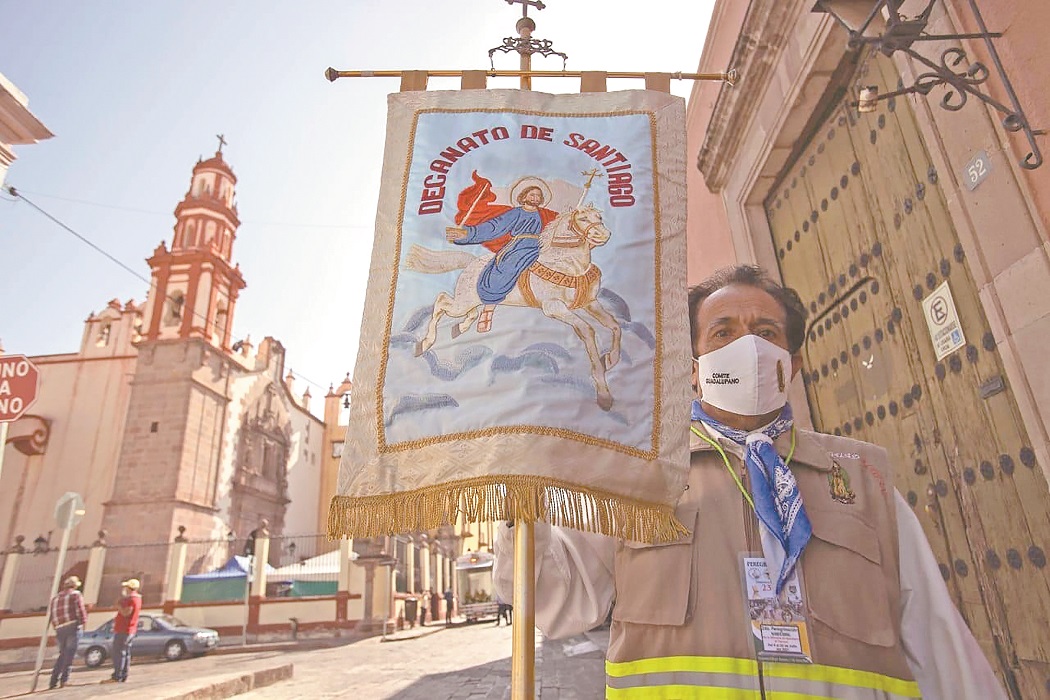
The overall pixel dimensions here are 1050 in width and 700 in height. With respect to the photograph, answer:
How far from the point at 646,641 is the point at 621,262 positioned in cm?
104

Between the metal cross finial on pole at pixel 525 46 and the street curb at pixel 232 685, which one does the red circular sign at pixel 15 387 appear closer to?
the street curb at pixel 232 685

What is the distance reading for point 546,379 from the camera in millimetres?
1673

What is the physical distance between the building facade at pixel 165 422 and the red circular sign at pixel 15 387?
16.9 m

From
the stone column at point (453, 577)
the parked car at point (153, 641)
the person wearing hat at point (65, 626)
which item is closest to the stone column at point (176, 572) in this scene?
the parked car at point (153, 641)

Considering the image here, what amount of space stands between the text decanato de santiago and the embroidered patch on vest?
3.29 feet

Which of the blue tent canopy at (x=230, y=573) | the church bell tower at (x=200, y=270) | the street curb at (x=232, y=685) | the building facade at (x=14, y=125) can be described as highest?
the church bell tower at (x=200, y=270)

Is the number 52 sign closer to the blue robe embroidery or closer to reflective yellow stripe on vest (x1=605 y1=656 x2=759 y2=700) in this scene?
the blue robe embroidery

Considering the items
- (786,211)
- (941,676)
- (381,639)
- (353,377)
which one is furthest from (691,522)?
(381,639)

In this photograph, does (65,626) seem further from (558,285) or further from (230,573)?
(558,285)

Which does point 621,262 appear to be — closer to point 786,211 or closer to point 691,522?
point 691,522

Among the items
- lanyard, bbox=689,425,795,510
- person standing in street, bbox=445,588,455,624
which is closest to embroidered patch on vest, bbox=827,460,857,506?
lanyard, bbox=689,425,795,510

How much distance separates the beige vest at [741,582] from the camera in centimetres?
154

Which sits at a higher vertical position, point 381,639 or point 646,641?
point 646,641

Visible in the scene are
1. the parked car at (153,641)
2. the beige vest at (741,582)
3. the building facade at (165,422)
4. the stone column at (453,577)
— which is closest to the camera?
the beige vest at (741,582)
